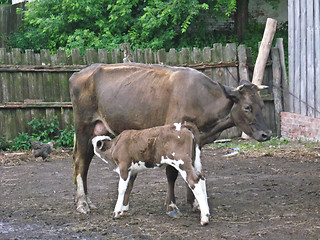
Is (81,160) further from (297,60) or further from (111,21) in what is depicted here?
(111,21)

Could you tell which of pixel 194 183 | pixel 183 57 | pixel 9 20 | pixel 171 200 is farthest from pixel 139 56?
pixel 9 20

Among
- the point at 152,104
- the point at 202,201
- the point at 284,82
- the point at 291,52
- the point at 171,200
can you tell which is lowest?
the point at 171,200

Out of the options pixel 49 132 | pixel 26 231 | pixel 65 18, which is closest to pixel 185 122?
pixel 26 231

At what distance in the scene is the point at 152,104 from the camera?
7.17 m

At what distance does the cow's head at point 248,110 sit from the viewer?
6957 mm

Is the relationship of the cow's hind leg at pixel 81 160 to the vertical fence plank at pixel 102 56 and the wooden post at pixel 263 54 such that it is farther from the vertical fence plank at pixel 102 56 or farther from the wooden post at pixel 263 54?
the wooden post at pixel 263 54

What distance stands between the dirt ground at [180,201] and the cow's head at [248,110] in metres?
0.99

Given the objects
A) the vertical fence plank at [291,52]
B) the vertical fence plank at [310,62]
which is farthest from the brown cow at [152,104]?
the vertical fence plank at [291,52]

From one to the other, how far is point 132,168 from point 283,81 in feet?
23.4

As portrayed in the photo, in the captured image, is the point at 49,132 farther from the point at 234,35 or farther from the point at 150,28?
the point at 234,35

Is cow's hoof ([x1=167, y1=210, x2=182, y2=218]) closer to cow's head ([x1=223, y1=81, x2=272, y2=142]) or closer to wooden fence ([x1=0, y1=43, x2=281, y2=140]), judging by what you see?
cow's head ([x1=223, y1=81, x2=272, y2=142])

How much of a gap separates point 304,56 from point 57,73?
5528mm

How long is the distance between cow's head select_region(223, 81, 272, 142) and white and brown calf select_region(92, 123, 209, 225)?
2.07ft

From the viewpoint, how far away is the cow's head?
6.96 metres
